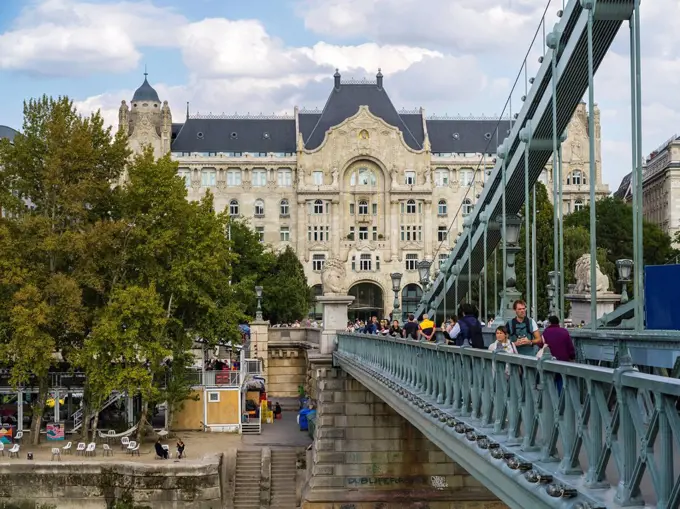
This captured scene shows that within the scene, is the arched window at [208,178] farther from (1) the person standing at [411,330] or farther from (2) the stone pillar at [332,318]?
(1) the person standing at [411,330]

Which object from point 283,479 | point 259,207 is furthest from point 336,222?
point 283,479

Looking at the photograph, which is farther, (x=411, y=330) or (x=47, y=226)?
(x=47, y=226)

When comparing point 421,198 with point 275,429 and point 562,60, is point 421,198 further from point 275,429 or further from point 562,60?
point 562,60

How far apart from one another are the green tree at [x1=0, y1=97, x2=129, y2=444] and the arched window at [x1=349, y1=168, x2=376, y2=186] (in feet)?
196

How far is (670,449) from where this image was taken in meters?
6.76

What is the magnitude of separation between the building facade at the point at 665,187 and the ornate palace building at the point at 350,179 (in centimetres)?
460

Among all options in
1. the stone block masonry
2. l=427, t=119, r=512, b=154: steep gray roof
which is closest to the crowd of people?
the stone block masonry

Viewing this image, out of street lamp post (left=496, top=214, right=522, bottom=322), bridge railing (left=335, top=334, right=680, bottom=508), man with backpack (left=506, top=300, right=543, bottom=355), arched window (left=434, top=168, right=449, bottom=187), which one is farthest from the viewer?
arched window (left=434, top=168, right=449, bottom=187)

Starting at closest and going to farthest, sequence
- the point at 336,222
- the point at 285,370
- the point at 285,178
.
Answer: the point at 285,370 < the point at 336,222 < the point at 285,178

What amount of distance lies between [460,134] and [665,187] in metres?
21.8

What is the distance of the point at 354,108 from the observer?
105 m

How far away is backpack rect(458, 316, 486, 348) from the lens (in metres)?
14.9

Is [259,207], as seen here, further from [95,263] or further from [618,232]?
[95,263]

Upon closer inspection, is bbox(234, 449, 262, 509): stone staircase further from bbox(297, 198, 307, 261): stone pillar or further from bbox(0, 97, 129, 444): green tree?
bbox(297, 198, 307, 261): stone pillar
